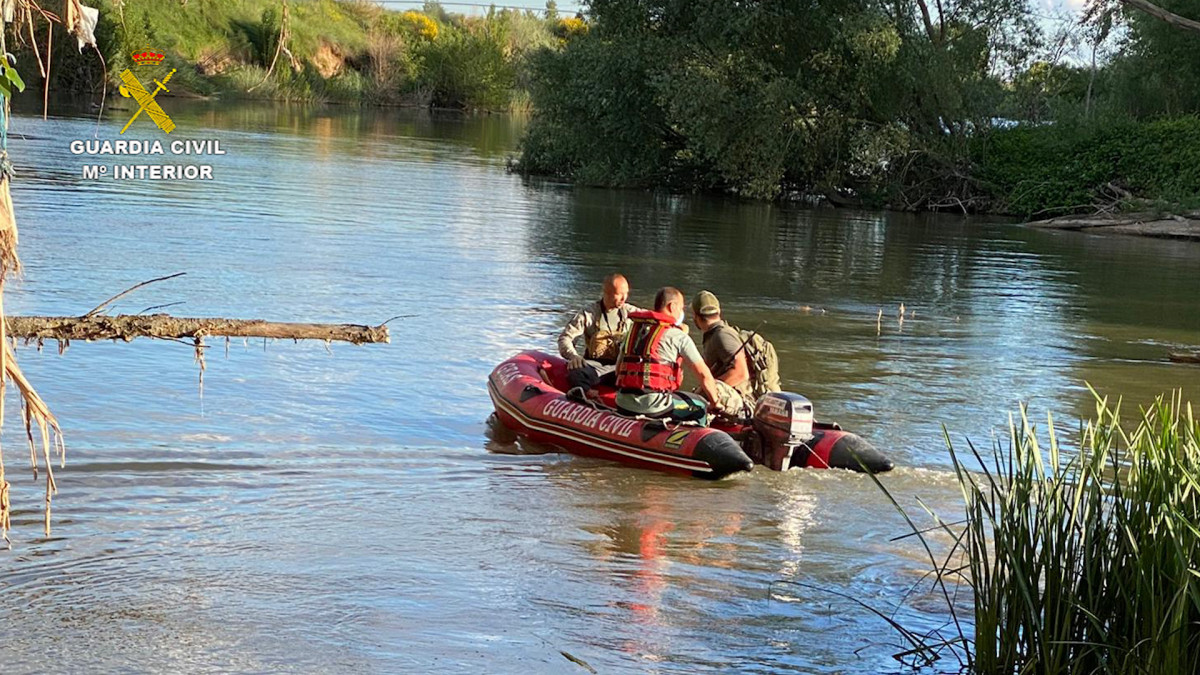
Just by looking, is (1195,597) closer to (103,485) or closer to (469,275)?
(103,485)

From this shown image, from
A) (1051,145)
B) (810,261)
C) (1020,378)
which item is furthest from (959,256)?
(1020,378)

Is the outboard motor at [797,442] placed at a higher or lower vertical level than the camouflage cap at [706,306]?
lower

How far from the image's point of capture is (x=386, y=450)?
9.21m

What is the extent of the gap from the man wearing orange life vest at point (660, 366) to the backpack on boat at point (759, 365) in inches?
18.9

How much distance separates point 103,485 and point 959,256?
18023mm

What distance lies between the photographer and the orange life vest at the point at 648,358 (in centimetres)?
908

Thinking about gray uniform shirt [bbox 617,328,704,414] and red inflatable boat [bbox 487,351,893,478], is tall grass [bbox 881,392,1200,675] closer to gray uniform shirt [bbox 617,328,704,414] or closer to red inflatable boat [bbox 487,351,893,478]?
red inflatable boat [bbox 487,351,893,478]

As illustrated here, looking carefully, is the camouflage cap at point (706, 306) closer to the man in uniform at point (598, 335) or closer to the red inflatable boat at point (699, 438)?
the red inflatable boat at point (699, 438)

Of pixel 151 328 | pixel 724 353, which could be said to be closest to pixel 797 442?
pixel 724 353

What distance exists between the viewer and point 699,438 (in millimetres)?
8688

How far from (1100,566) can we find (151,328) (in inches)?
136

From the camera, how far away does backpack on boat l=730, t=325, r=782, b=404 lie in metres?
9.55

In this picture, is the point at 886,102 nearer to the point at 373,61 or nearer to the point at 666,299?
the point at 666,299

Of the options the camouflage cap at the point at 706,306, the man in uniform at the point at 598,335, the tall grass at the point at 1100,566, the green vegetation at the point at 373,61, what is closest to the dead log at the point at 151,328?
the tall grass at the point at 1100,566
